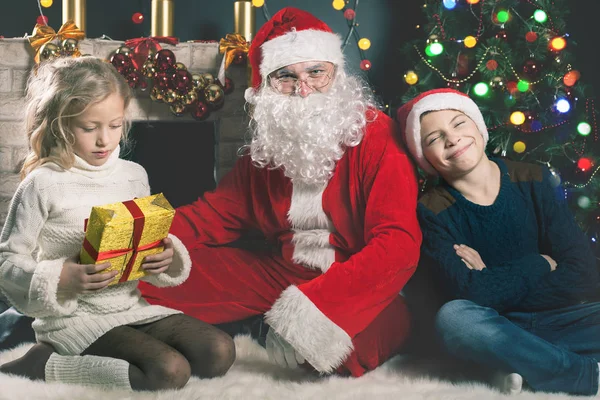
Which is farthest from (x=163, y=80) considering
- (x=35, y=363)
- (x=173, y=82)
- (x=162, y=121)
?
(x=35, y=363)

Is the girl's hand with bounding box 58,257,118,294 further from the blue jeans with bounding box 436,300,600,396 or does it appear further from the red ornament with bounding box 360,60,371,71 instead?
the red ornament with bounding box 360,60,371,71

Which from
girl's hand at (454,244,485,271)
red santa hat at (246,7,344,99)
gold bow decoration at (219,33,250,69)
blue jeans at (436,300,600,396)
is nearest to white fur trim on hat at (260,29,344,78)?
red santa hat at (246,7,344,99)

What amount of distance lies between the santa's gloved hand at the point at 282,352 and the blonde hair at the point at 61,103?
649 mm

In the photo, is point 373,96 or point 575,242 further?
point 373,96

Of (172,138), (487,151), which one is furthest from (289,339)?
(487,151)

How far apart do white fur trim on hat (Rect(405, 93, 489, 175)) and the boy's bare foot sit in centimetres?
106

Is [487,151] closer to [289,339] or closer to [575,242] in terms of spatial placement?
[575,242]

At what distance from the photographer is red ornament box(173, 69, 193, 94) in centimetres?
193

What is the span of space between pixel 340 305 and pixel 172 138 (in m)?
0.76

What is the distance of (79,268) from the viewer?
58.3 inches

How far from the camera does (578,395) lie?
156 centimetres

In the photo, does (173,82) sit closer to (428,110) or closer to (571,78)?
(428,110)

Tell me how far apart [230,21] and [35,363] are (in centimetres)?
115

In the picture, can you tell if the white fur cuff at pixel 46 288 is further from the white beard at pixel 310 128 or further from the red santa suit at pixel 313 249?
the white beard at pixel 310 128
